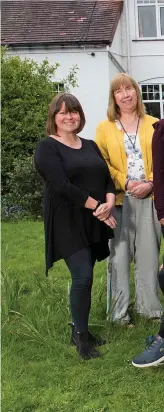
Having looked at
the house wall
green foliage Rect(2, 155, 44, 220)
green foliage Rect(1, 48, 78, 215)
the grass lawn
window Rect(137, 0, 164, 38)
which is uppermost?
window Rect(137, 0, 164, 38)

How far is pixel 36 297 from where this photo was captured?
4664 mm

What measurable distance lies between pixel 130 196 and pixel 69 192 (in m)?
0.74

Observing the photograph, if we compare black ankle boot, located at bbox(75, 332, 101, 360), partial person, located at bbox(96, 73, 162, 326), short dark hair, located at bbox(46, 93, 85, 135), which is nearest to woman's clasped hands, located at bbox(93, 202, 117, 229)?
partial person, located at bbox(96, 73, 162, 326)

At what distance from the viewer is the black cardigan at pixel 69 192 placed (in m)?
3.46

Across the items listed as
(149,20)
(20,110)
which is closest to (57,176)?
(20,110)

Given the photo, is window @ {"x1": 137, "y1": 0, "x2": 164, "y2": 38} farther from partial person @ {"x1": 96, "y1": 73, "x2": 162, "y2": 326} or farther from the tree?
partial person @ {"x1": 96, "y1": 73, "x2": 162, "y2": 326}

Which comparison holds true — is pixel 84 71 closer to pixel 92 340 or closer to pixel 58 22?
pixel 58 22

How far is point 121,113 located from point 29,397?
207 centimetres

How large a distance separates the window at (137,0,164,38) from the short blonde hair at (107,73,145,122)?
15.4 meters

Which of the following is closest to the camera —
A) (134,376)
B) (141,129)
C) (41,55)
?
(134,376)

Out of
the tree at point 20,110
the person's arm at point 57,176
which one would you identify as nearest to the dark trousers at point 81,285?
the person's arm at point 57,176

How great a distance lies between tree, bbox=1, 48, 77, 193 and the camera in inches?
460

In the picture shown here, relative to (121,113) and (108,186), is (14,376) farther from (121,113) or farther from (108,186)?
(121,113)

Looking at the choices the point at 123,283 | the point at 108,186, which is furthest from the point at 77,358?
the point at 108,186
